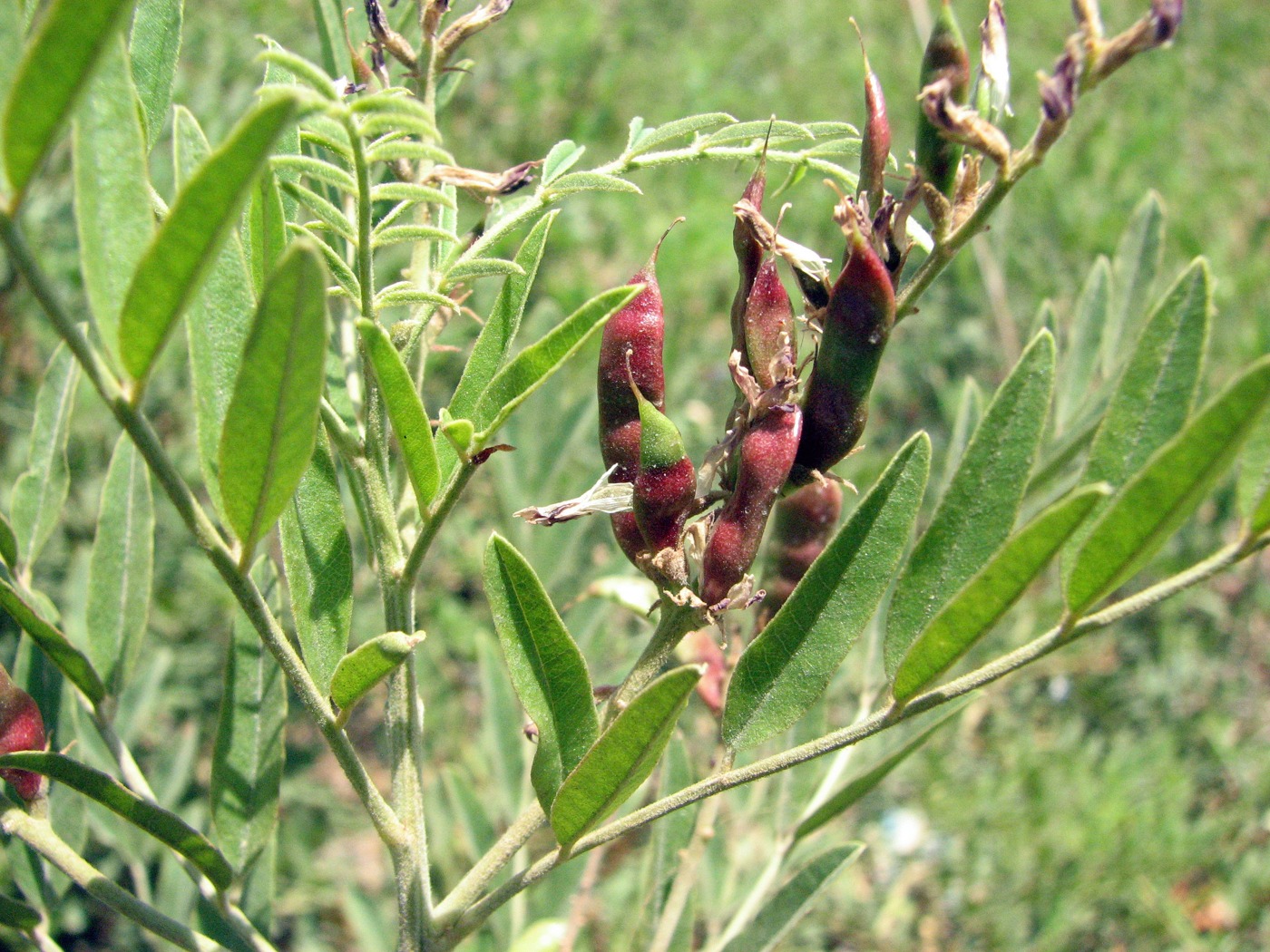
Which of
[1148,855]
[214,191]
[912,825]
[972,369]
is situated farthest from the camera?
[972,369]

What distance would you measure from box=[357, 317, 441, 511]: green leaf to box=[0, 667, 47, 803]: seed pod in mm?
303

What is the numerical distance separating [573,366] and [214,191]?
5.36 ft

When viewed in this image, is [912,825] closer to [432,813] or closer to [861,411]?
[432,813]

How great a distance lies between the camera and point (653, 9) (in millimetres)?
3904

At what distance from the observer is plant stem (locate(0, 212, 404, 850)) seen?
17.1 inches

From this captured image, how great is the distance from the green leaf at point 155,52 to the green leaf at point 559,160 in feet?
0.78

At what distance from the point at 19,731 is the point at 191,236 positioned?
1.35 feet

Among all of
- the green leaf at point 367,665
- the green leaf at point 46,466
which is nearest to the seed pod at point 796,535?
the green leaf at point 367,665

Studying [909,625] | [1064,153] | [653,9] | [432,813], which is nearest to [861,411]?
[909,625]

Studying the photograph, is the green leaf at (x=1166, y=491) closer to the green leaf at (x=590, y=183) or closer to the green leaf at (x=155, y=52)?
the green leaf at (x=590, y=183)

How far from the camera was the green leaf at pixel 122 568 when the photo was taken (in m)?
0.83

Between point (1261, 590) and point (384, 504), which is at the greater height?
point (384, 504)

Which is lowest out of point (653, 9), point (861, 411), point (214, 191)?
point (861, 411)

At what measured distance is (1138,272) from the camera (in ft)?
3.48
